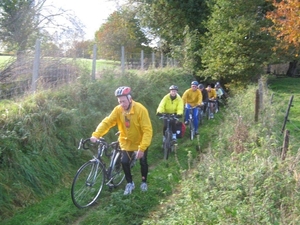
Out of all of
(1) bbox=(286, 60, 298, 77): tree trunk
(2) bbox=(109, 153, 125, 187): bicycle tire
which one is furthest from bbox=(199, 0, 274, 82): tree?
(1) bbox=(286, 60, 298, 77): tree trunk

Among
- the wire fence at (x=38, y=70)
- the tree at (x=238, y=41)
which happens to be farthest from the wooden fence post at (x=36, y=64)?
the tree at (x=238, y=41)

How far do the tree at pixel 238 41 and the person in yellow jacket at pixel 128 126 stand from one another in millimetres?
14747

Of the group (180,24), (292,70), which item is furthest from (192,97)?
(292,70)

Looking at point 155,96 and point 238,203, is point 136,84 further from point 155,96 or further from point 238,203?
point 238,203

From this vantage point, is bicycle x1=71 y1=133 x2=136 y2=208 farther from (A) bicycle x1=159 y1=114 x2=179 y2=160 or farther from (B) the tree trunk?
(B) the tree trunk

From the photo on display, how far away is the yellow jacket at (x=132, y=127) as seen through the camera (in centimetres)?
610

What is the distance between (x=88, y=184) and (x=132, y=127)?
123cm

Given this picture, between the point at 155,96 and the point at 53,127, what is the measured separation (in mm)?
6919

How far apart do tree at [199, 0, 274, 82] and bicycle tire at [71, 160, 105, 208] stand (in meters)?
15.2

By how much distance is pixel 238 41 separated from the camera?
19.8 metres

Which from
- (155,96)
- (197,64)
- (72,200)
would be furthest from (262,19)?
(72,200)

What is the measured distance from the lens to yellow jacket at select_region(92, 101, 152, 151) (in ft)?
20.0

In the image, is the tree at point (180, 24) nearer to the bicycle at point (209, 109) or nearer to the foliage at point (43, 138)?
the bicycle at point (209, 109)

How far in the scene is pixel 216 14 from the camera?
66.7ft
